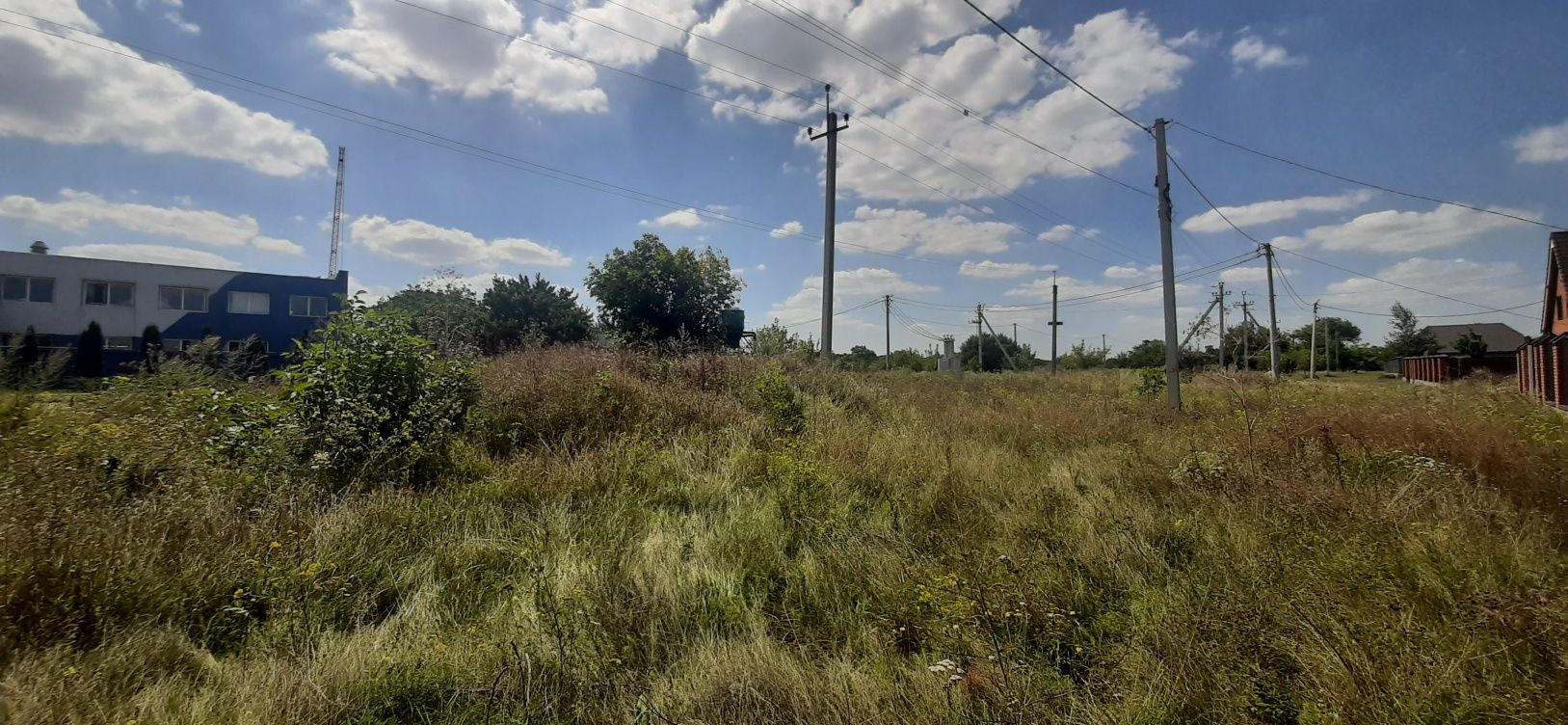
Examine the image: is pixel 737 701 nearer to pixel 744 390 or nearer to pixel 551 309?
pixel 744 390

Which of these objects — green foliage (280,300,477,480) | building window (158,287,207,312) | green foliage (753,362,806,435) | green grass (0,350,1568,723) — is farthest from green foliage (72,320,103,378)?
green foliage (753,362,806,435)

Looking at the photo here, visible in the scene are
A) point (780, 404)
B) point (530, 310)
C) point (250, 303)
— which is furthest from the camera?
point (250, 303)

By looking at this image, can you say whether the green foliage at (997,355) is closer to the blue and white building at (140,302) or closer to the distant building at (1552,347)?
the distant building at (1552,347)

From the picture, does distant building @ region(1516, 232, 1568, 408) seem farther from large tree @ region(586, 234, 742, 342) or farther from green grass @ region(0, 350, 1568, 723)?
large tree @ region(586, 234, 742, 342)

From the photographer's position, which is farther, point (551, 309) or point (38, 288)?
point (38, 288)

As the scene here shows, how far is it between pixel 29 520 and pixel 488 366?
521cm

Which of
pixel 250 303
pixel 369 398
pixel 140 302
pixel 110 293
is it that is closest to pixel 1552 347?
pixel 369 398

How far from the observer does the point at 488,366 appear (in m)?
8.12

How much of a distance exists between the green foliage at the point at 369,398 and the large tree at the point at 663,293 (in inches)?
397

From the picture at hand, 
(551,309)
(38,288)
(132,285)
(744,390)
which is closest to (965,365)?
(551,309)

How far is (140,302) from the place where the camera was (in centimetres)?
3139

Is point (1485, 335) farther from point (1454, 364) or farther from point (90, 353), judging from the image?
point (90, 353)

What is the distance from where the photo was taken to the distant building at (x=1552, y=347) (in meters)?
12.7

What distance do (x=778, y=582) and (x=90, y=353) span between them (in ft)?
136
